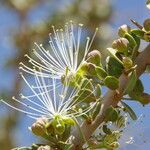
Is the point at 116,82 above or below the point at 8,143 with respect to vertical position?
below

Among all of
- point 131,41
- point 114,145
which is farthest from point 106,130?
point 131,41

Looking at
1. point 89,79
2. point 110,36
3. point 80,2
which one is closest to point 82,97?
point 89,79

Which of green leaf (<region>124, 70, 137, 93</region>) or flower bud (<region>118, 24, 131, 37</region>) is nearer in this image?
green leaf (<region>124, 70, 137, 93</region>)

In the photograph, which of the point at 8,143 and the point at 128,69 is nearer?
the point at 128,69

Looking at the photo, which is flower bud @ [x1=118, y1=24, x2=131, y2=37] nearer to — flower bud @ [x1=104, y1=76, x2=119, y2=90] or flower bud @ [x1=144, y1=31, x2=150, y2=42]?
flower bud @ [x1=144, y1=31, x2=150, y2=42]

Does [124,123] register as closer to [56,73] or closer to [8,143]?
[56,73]

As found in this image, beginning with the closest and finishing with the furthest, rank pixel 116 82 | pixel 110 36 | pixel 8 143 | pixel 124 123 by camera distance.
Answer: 1. pixel 116 82
2. pixel 124 123
3. pixel 8 143
4. pixel 110 36

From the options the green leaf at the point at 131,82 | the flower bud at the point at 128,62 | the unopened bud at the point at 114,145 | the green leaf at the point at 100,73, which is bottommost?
the unopened bud at the point at 114,145

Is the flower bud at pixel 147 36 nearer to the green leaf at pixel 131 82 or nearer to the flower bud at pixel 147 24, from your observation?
the flower bud at pixel 147 24
